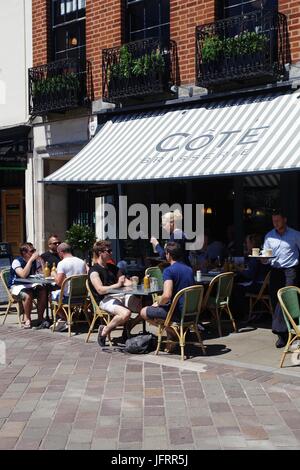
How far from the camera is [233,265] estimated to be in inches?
380

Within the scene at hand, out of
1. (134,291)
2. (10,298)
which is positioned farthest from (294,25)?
(10,298)

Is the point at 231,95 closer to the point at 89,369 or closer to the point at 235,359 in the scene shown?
the point at 235,359

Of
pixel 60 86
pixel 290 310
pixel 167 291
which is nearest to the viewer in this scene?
pixel 290 310

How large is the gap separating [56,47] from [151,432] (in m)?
10.6

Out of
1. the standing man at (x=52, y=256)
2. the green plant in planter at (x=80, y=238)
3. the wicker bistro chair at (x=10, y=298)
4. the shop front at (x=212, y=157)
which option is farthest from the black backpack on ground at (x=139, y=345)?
the green plant in planter at (x=80, y=238)

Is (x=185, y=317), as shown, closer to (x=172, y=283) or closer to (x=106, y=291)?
(x=172, y=283)

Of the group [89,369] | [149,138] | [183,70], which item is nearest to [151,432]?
[89,369]

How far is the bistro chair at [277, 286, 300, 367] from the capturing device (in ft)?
21.2

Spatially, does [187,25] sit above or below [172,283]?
above

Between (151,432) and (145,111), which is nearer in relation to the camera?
(151,432)

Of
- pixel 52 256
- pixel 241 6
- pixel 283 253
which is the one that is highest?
pixel 241 6

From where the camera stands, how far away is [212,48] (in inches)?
391

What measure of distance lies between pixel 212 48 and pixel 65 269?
4.38 metres

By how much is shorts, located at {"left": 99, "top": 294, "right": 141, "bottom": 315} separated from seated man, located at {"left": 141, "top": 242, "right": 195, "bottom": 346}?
1.99 ft
